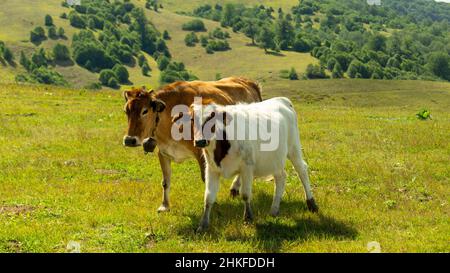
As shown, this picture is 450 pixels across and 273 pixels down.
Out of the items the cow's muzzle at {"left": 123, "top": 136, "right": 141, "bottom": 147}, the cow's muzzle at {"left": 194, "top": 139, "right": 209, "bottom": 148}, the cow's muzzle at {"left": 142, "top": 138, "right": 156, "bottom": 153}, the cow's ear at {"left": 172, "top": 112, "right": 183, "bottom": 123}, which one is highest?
the cow's muzzle at {"left": 194, "top": 139, "right": 209, "bottom": 148}

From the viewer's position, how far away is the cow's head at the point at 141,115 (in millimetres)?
10938

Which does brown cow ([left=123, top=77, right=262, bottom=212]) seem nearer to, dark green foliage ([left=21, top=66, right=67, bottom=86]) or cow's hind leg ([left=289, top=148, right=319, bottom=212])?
cow's hind leg ([left=289, top=148, right=319, bottom=212])

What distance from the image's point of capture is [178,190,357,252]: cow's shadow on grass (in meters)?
10.3

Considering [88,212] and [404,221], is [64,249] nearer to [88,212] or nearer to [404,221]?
[88,212]

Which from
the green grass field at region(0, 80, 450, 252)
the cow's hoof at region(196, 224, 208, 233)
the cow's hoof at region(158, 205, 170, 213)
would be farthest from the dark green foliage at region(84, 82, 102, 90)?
the cow's hoof at region(196, 224, 208, 233)

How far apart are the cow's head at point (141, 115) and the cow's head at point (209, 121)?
1.43 m

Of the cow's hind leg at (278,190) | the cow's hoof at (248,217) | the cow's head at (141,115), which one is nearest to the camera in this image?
the cow's head at (141,115)

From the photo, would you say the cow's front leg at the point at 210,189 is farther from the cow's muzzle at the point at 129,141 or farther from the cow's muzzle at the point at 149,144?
the cow's muzzle at the point at 129,141

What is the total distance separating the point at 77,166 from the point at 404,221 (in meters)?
10.6

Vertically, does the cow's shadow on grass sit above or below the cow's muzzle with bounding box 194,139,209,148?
below

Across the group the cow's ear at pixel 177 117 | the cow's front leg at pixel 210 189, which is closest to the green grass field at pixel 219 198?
the cow's front leg at pixel 210 189

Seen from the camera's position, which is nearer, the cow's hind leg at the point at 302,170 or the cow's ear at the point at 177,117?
the cow's ear at the point at 177,117
